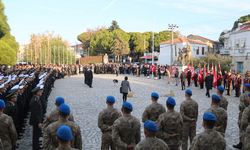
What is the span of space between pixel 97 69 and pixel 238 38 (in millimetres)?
20572

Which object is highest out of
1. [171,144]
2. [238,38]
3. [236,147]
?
[238,38]

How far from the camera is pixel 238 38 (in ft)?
183

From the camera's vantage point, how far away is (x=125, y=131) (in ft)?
23.8

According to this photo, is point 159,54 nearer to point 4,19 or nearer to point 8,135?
point 4,19

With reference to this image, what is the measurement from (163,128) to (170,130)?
15 centimetres

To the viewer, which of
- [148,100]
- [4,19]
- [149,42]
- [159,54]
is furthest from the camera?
[149,42]

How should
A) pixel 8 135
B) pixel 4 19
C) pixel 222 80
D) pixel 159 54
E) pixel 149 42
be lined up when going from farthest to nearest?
pixel 149 42 < pixel 159 54 < pixel 4 19 < pixel 222 80 < pixel 8 135

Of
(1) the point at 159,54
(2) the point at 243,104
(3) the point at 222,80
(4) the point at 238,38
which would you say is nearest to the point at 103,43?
(1) the point at 159,54

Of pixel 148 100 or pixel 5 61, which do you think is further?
pixel 5 61

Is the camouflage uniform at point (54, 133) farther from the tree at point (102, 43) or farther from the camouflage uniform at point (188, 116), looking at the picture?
the tree at point (102, 43)

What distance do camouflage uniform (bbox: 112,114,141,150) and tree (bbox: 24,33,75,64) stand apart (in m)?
78.0

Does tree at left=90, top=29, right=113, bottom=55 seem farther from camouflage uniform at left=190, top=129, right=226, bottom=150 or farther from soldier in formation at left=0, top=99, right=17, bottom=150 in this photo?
camouflage uniform at left=190, top=129, right=226, bottom=150

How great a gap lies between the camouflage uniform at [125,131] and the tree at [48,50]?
256ft

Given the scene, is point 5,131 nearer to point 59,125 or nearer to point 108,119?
point 59,125
